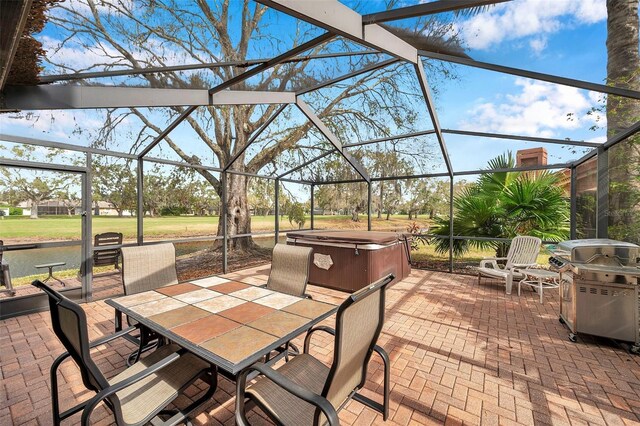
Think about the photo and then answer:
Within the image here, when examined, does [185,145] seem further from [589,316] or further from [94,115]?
[589,316]

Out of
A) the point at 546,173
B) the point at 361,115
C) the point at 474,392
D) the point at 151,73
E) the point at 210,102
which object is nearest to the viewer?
the point at 474,392

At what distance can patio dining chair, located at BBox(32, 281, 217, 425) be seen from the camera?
120cm

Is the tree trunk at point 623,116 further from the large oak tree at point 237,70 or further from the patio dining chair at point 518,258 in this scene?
the large oak tree at point 237,70

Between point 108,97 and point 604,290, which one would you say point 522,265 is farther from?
point 108,97

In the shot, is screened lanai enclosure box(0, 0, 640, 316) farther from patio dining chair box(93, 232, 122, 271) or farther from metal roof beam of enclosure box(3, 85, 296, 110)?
patio dining chair box(93, 232, 122, 271)

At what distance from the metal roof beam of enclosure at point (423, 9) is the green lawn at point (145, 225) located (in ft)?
16.4

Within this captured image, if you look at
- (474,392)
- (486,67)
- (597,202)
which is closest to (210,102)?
(486,67)

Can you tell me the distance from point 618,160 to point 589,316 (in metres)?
3.00

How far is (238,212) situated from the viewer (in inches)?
320

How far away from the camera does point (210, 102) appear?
134 inches

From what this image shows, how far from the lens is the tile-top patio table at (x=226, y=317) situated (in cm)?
145

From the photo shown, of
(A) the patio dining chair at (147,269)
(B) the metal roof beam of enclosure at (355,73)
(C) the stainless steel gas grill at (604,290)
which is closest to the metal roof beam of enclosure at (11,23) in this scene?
(A) the patio dining chair at (147,269)

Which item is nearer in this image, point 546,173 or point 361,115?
point 546,173

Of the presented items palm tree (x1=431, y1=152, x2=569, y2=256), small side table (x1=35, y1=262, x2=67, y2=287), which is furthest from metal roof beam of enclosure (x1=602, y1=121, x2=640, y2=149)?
small side table (x1=35, y1=262, x2=67, y2=287)
